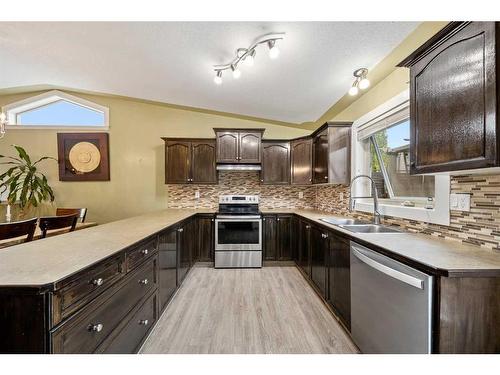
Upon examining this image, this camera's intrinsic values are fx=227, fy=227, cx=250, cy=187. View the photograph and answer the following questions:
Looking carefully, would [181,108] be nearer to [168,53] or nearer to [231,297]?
[168,53]

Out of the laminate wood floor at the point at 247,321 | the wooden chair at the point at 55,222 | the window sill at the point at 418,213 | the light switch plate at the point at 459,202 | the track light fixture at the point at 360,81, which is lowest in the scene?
the laminate wood floor at the point at 247,321

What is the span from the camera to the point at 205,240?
3.63m

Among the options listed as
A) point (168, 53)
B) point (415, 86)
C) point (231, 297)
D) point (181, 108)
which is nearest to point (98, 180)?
point (181, 108)

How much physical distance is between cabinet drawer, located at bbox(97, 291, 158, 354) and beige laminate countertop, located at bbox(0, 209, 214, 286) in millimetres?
487

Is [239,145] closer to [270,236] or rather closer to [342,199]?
[270,236]

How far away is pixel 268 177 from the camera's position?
3.97 meters

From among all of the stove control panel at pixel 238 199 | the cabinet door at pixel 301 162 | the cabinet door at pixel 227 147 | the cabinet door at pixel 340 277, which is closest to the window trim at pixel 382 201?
the cabinet door at pixel 340 277

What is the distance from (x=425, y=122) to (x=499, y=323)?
1.05m

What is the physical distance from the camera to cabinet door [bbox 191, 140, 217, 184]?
3891mm

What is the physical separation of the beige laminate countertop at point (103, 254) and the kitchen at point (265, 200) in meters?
0.01

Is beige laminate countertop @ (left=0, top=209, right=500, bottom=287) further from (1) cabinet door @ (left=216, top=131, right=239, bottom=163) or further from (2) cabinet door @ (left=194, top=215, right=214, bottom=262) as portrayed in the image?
(1) cabinet door @ (left=216, top=131, right=239, bottom=163)

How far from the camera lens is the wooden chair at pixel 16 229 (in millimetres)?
1785

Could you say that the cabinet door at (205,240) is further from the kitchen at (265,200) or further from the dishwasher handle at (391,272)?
the dishwasher handle at (391,272)

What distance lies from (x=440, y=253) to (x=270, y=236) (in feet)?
8.40
